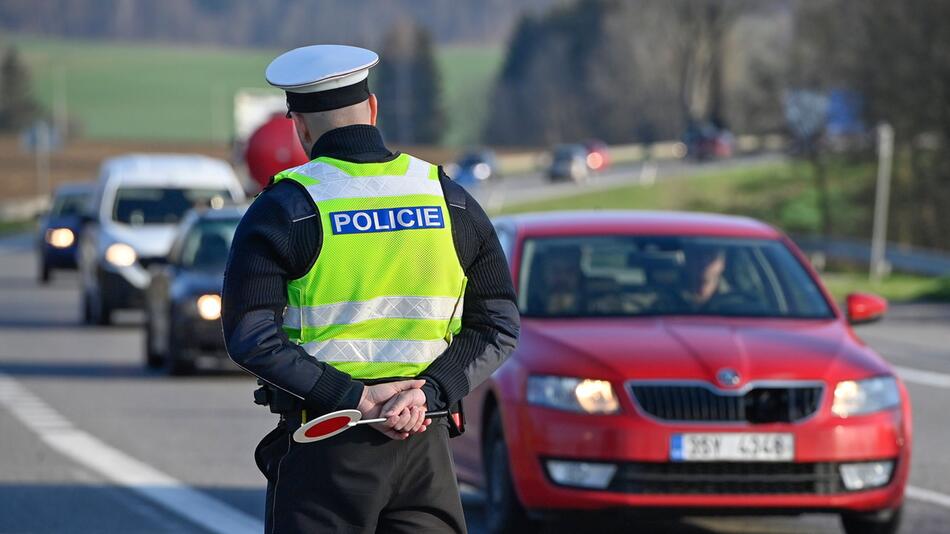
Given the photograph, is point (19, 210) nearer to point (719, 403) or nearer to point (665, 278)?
point (665, 278)

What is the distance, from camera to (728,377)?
25.8 ft

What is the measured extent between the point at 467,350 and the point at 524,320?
Answer: 14.1 ft

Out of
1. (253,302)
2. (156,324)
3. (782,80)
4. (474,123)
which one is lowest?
(474,123)

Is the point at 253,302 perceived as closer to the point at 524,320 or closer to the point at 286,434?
the point at 286,434

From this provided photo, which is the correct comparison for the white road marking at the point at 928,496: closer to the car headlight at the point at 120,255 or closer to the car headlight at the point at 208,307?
the car headlight at the point at 208,307

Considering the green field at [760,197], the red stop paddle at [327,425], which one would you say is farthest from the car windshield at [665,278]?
the green field at [760,197]

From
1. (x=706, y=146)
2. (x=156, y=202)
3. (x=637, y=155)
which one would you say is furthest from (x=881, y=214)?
(x=637, y=155)

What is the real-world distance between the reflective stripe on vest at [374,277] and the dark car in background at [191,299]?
1199cm

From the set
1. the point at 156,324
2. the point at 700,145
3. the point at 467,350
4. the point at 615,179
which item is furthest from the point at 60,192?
the point at 700,145

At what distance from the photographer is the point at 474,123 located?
508 ft

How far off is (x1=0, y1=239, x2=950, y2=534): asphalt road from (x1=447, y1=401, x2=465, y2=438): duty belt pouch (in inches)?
173

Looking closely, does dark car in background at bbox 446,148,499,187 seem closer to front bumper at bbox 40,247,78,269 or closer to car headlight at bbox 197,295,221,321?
front bumper at bbox 40,247,78,269

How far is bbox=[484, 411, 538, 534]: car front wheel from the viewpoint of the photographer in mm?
8086

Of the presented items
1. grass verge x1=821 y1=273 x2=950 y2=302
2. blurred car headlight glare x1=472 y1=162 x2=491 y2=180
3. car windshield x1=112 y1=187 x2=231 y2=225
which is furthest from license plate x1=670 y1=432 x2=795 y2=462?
blurred car headlight glare x1=472 y1=162 x2=491 y2=180
